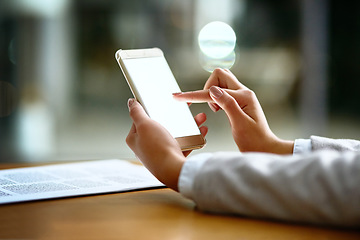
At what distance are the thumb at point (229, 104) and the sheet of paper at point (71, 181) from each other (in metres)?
0.16

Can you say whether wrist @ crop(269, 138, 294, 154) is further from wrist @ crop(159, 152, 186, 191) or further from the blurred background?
the blurred background

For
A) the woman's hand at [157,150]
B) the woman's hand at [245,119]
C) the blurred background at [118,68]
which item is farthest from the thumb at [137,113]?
the blurred background at [118,68]

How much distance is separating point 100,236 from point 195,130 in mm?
381

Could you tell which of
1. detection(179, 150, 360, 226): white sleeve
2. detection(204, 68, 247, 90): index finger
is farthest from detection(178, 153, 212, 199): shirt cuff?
detection(204, 68, 247, 90): index finger

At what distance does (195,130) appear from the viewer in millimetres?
742

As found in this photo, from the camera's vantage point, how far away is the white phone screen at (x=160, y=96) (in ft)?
2.34

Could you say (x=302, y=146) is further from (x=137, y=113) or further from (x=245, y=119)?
(x=137, y=113)

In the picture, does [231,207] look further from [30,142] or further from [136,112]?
[30,142]

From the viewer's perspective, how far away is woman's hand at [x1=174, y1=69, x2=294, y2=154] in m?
0.71

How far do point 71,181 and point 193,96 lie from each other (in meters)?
0.24

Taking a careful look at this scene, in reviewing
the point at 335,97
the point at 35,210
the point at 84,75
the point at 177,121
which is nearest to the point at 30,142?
the point at 84,75

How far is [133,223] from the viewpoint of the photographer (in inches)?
16.7

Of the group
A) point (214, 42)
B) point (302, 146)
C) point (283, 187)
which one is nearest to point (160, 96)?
point (302, 146)

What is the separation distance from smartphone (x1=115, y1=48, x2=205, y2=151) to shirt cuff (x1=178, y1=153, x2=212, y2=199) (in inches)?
9.1
